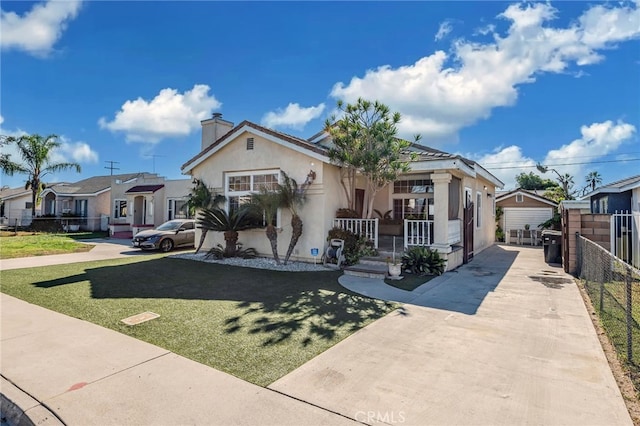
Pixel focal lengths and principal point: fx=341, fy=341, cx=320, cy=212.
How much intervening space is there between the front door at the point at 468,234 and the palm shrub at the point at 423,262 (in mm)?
2914

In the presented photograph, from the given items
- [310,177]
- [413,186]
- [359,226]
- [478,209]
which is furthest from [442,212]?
[478,209]

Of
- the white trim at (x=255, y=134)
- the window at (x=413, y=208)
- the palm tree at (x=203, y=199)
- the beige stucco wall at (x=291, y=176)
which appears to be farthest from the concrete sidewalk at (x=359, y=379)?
the window at (x=413, y=208)

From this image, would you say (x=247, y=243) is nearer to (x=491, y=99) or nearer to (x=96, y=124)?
(x=491, y=99)

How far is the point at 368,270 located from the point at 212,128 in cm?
983

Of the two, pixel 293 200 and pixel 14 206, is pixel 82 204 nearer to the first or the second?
pixel 14 206

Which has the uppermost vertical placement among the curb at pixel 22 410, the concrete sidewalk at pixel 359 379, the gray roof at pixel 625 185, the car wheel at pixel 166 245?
the gray roof at pixel 625 185

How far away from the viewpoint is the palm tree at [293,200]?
36.0 ft

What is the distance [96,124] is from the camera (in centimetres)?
2294

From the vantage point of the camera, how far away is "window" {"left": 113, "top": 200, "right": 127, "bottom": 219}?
95.5 ft

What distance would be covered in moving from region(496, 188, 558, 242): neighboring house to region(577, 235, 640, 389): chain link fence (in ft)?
47.4

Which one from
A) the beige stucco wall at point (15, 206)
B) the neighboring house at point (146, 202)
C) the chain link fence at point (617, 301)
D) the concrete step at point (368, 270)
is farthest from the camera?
the beige stucco wall at point (15, 206)

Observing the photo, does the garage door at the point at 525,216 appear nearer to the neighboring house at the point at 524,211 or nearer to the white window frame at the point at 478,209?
the neighboring house at the point at 524,211

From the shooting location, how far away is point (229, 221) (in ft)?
39.4

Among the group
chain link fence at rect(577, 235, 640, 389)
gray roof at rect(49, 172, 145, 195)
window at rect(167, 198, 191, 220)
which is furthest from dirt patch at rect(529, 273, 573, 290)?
gray roof at rect(49, 172, 145, 195)
